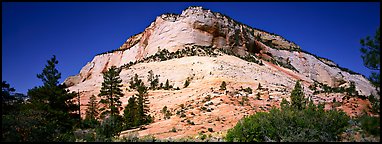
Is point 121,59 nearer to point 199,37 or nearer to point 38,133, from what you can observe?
point 199,37

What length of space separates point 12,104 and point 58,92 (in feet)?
11.0

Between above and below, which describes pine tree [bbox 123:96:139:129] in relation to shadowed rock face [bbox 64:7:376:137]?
below

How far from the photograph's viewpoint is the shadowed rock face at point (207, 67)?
39688 mm

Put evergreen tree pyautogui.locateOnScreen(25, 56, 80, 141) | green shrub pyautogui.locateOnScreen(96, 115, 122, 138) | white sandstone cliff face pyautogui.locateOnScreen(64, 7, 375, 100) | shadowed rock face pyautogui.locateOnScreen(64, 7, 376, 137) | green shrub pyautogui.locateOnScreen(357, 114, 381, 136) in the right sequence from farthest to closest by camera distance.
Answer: white sandstone cliff face pyautogui.locateOnScreen(64, 7, 375, 100) < shadowed rock face pyautogui.locateOnScreen(64, 7, 376, 137) < evergreen tree pyautogui.locateOnScreen(25, 56, 80, 141) < green shrub pyautogui.locateOnScreen(96, 115, 122, 138) < green shrub pyautogui.locateOnScreen(357, 114, 381, 136)

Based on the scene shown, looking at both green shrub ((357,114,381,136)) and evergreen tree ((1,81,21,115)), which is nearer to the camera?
green shrub ((357,114,381,136))

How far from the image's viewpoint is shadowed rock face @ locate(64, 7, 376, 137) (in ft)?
130

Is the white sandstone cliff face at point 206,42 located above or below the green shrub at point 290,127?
above

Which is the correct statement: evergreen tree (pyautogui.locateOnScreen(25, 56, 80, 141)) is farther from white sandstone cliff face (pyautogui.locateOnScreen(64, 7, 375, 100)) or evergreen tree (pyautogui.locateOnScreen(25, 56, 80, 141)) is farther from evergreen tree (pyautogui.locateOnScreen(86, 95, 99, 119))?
white sandstone cliff face (pyautogui.locateOnScreen(64, 7, 375, 100))

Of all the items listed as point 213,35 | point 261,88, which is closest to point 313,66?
point 213,35

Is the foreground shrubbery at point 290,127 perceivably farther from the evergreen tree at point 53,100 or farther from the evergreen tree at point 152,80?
the evergreen tree at point 152,80

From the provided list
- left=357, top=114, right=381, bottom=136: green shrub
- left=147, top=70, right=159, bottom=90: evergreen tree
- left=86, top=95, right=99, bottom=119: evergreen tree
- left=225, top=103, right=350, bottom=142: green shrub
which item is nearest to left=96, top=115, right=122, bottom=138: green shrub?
left=225, top=103, right=350, bottom=142: green shrub

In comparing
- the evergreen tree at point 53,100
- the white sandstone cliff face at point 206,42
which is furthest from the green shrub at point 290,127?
the white sandstone cliff face at point 206,42

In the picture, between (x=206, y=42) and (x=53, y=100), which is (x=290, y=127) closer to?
(x=53, y=100)

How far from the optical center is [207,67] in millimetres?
49781
